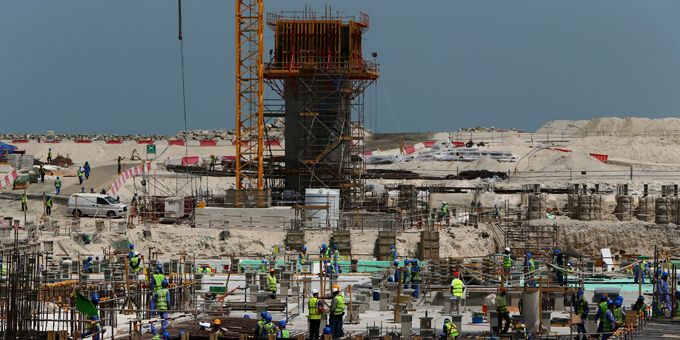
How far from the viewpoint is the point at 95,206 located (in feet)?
200

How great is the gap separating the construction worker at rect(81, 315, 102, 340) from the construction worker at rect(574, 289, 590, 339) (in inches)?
411

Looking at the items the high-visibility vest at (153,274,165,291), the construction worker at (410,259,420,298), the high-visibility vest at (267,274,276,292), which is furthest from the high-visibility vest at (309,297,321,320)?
Result: the construction worker at (410,259,420,298)

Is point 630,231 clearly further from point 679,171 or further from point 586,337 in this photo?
point 586,337

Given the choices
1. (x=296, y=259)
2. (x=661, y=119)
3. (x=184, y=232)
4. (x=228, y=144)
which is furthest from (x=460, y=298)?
(x=661, y=119)

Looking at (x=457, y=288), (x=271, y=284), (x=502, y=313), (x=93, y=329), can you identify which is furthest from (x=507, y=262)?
(x=93, y=329)

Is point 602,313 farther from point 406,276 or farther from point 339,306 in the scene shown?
point 406,276

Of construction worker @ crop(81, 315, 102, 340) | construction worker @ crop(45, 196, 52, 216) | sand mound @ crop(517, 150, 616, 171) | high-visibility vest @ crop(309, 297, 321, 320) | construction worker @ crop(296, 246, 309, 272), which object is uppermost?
sand mound @ crop(517, 150, 616, 171)

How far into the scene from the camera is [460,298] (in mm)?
37094

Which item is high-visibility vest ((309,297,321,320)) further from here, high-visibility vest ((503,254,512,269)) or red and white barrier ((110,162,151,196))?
red and white barrier ((110,162,151,196))

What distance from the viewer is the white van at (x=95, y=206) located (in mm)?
60812

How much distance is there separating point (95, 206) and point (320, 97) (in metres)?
11.4

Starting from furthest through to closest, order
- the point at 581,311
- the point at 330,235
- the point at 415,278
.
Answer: the point at 330,235 → the point at 415,278 → the point at 581,311

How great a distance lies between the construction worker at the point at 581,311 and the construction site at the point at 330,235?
55 mm

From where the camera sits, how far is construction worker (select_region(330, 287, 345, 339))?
3219 centimetres
